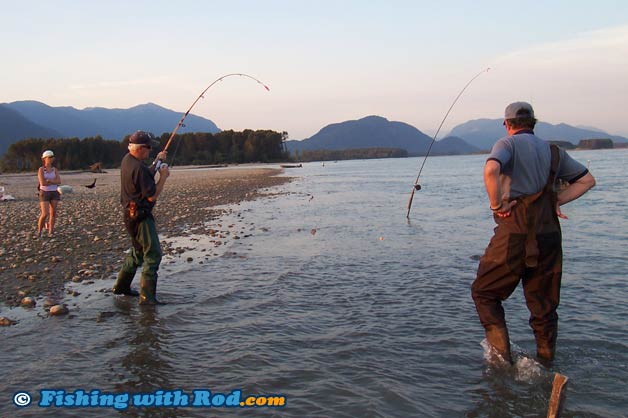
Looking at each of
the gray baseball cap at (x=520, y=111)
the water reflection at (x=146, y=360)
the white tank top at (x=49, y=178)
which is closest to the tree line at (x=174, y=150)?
the white tank top at (x=49, y=178)

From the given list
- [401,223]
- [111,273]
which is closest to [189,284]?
[111,273]

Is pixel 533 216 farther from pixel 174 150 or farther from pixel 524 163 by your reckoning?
pixel 174 150

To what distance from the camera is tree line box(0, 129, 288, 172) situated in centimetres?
8351

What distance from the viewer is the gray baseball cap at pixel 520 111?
14.7 ft

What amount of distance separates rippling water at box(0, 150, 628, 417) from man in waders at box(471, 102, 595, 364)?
701 millimetres

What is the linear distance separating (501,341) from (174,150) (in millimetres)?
75972

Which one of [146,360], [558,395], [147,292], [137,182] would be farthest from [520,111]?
[147,292]

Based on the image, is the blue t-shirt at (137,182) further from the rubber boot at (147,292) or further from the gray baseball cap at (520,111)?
the gray baseball cap at (520,111)

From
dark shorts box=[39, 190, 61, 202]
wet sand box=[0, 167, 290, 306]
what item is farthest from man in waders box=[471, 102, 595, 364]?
dark shorts box=[39, 190, 61, 202]

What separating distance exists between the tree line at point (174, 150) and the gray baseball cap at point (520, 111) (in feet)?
203

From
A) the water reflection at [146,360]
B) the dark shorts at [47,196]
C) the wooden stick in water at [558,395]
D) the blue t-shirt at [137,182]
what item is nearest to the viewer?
the wooden stick in water at [558,395]

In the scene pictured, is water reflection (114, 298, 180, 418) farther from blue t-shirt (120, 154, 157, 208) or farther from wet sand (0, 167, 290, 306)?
wet sand (0, 167, 290, 306)

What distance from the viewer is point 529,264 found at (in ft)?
13.7

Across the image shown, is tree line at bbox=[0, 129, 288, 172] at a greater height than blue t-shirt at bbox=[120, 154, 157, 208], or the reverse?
tree line at bbox=[0, 129, 288, 172]
